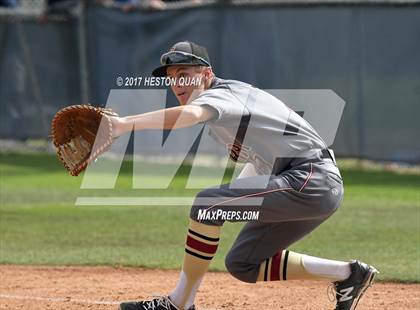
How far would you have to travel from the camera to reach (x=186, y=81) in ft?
21.9

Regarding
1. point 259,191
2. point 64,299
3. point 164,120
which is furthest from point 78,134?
point 64,299

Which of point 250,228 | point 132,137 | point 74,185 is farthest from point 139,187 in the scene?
point 250,228

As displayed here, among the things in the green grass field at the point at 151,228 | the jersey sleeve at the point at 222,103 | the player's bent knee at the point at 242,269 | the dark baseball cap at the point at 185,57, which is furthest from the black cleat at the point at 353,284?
the green grass field at the point at 151,228

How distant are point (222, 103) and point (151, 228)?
19.4 ft

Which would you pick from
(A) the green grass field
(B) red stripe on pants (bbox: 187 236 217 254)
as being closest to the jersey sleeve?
(B) red stripe on pants (bbox: 187 236 217 254)

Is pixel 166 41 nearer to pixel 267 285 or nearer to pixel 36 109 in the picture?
pixel 36 109

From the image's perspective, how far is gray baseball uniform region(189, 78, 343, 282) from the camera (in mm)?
6461

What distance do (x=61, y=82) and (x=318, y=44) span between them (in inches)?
213

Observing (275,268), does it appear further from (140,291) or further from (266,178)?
(140,291)

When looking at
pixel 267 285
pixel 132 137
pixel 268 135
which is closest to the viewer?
pixel 268 135

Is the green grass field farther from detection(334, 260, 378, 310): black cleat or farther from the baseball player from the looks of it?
the baseball player

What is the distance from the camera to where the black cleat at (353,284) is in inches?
276

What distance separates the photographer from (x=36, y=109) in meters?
19.6

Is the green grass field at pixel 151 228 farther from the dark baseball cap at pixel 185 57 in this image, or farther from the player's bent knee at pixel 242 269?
the dark baseball cap at pixel 185 57
